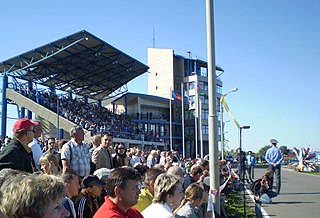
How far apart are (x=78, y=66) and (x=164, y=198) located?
34.2 metres

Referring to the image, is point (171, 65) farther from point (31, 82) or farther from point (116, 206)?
point (116, 206)

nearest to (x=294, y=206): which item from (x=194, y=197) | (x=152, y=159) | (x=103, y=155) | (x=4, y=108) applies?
(x=152, y=159)

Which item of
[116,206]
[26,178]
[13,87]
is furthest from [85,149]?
[13,87]

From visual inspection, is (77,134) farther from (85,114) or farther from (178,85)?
(178,85)

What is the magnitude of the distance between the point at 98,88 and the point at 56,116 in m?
13.5

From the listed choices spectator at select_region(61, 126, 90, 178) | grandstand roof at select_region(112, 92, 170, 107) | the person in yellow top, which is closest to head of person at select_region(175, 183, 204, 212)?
the person in yellow top

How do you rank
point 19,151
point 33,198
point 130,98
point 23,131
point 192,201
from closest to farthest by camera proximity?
point 33,198 → point 19,151 → point 23,131 → point 192,201 → point 130,98

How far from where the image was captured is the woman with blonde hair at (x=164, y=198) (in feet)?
14.2

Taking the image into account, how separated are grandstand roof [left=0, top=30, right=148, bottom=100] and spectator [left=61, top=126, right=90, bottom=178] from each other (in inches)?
1029

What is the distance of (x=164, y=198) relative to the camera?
4480 mm

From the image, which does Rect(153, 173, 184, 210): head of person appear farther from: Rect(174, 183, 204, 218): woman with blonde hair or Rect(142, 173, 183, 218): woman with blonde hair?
Rect(174, 183, 204, 218): woman with blonde hair

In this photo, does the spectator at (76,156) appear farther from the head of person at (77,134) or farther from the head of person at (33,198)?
the head of person at (33,198)

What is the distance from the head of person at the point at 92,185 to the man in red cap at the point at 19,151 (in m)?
0.78

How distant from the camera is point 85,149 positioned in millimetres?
7039
